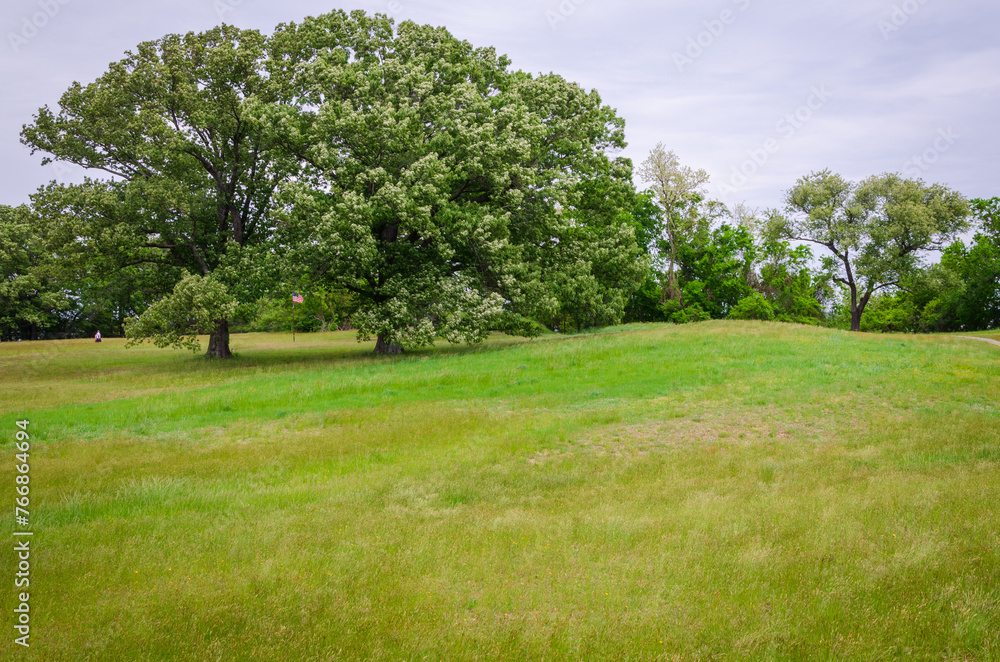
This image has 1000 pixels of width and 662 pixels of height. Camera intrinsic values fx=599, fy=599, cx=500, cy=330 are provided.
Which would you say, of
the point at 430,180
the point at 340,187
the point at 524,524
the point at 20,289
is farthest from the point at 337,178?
the point at 20,289

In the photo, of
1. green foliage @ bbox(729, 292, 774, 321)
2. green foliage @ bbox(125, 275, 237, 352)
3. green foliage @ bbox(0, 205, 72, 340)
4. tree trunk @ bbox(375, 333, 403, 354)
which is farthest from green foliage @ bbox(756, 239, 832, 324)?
green foliage @ bbox(0, 205, 72, 340)

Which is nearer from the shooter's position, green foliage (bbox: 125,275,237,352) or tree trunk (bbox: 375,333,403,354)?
green foliage (bbox: 125,275,237,352)

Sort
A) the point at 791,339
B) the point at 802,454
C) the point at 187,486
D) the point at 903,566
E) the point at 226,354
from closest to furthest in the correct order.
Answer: the point at 903,566
the point at 187,486
the point at 802,454
the point at 791,339
the point at 226,354

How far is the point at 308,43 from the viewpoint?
33656 millimetres

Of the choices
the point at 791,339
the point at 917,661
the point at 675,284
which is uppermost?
the point at 675,284

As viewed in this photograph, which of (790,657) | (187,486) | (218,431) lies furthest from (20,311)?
(790,657)

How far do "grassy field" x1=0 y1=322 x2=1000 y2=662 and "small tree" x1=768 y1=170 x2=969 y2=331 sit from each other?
4197 cm

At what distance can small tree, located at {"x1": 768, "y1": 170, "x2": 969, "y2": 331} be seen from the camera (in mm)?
54438

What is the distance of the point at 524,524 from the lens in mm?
8703

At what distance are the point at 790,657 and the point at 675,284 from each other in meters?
64.0

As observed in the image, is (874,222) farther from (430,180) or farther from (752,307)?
(430,180)

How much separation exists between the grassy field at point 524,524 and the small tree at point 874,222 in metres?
42.0

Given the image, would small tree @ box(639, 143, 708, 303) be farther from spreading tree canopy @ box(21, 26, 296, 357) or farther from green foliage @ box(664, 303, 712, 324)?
spreading tree canopy @ box(21, 26, 296, 357)

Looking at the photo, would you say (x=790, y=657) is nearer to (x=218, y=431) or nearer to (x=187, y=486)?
(x=187, y=486)
